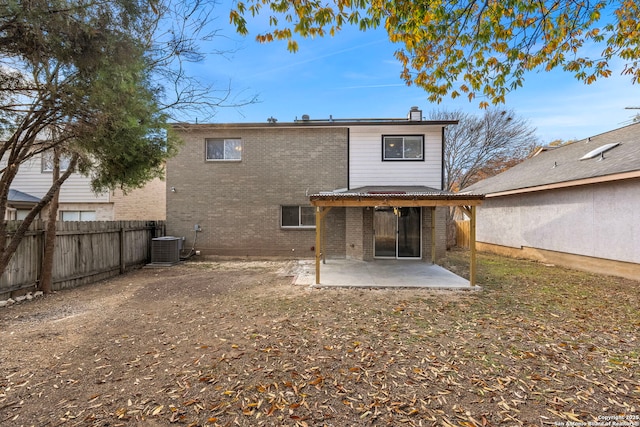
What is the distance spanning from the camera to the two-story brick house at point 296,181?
1103 centimetres

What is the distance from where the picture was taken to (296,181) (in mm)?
11703

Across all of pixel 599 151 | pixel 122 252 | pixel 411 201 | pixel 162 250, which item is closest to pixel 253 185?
pixel 162 250

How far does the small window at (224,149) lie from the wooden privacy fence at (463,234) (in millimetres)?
12447

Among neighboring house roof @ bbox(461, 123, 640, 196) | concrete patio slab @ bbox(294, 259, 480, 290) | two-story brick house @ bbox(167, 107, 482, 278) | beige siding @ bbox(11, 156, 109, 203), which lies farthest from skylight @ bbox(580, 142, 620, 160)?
beige siding @ bbox(11, 156, 109, 203)

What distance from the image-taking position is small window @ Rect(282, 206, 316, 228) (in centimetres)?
1178

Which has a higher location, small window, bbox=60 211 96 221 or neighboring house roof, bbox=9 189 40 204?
neighboring house roof, bbox=9 189 40 204

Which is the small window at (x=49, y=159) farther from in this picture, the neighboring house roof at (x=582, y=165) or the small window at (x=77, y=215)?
the neighboring house roof at (x=582, y=165)

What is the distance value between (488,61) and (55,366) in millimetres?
7589

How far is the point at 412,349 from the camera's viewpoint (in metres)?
3.96

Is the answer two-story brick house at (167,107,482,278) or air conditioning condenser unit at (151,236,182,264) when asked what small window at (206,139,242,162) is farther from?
air conditioning condenser unit at (151,236,182,264)

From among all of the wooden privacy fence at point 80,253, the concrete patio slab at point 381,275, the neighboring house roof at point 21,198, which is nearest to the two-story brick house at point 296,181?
the concrete patio slab at point 381,275

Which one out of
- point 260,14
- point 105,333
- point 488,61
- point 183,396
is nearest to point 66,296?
point 105,333

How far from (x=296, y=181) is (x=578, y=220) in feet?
32.3

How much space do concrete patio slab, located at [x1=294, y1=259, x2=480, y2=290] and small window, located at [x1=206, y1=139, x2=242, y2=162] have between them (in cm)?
515
